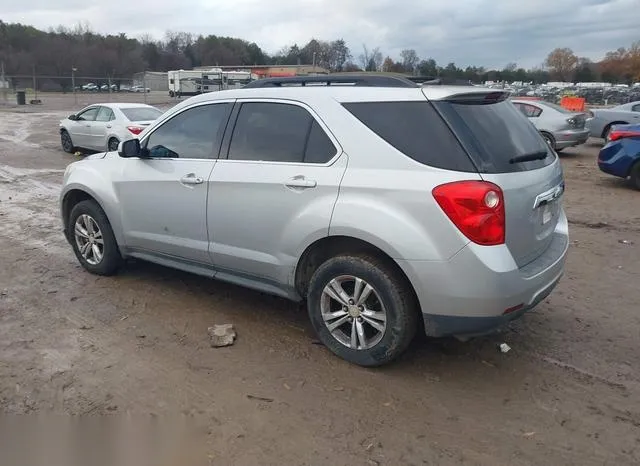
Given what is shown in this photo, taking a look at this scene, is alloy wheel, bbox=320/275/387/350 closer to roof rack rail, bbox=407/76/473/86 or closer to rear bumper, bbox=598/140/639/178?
roof rack rail, bbox=407/76/473/86

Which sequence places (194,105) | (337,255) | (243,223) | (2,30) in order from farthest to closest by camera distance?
(2,30) → (194,105) → (243,223) → (337,255)

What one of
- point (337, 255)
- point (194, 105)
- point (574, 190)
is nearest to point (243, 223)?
point (337, 255)

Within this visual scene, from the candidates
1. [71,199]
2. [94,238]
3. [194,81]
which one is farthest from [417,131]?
[194,81]

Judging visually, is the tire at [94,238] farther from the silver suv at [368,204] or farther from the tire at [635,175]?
the tire at [635,175]

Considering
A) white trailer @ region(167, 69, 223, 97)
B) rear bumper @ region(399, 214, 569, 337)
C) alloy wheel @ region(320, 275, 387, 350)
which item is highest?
white trailer @ region(167, 69, 223, 97)

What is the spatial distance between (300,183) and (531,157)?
60.4 inches

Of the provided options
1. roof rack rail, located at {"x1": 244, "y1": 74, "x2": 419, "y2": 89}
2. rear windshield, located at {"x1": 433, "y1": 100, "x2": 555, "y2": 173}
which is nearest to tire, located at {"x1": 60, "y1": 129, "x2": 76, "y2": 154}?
roof rack rail, located at {"x1": 244, "y1": 74, "x2": 419, "y2": 89}

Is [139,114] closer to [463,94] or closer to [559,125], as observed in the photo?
[559,125]

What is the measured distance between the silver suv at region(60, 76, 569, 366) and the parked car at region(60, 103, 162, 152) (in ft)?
34.4

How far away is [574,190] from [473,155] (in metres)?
8.32

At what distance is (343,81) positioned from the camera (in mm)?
4000

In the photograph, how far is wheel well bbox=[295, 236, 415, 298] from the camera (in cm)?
357

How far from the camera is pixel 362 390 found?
11.5 ft

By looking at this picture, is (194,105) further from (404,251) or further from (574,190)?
(574,190)
